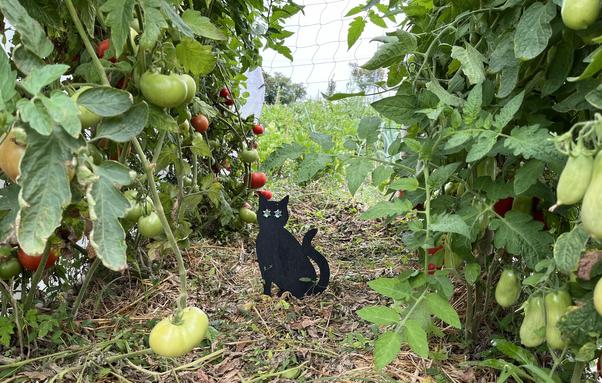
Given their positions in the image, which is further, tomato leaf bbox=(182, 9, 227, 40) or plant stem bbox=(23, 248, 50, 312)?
plant stem bbox=(23, 248, 50, 312)

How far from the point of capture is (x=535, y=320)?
77 centimetres

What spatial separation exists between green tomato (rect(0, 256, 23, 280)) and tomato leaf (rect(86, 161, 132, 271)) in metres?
0.61

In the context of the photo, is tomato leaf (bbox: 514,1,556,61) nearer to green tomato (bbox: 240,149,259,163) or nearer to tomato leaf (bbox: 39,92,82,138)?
tomato leaf (bbox: 39,92,82,138)

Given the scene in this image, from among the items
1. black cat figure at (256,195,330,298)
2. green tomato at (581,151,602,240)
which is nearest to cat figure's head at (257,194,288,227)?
black cat figure at (256,195,330,298)

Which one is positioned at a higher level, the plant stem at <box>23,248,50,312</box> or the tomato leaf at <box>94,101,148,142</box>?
the tomato leaf at <box>94,101,148,142</box>

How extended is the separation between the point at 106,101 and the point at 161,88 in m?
0.17

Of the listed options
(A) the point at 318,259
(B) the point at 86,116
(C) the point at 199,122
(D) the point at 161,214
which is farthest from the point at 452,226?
(C) the point at 199,122

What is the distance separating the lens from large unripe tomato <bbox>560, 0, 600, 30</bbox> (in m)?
0.58

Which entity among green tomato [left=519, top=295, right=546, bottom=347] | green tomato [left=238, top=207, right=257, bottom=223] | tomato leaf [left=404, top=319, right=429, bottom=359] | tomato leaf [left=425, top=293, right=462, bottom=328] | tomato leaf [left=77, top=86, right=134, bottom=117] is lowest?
green tomato [left=238, top=207, right=257, bottom=223]

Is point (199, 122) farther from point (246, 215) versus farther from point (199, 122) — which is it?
point (246, 215)

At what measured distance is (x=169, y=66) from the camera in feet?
2.71

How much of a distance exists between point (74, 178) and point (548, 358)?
1.05 metres

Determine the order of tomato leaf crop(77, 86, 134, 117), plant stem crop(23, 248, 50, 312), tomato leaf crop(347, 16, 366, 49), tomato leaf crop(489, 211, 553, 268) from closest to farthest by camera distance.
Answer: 1. tomato leaf crop(77, 86, 134, 117)
2. tomato leaf crop(489, 211, 553, 268)
3. plant stem crop(23, 248, 50, 312)
4. tomato leaf crop(347, 16, 366, 49)

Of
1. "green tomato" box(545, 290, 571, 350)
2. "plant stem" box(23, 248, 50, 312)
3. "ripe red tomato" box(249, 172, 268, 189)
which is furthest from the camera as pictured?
"ripe red tomato" box(249, 172, 268, 189)
